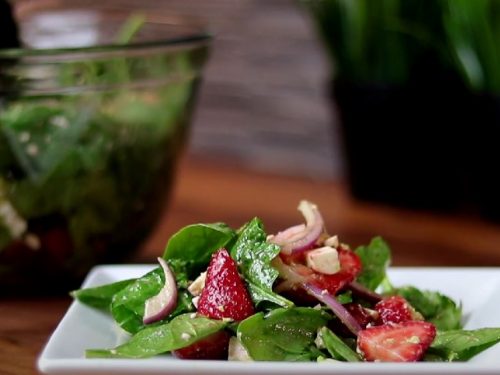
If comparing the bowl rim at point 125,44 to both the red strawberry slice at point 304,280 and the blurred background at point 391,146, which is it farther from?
the red strawberry slice at point 304,280

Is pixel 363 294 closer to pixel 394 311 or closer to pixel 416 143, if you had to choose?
pixel 394 311

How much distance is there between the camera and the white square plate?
2.33ft

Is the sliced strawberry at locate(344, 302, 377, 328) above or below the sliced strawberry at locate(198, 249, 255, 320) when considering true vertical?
below

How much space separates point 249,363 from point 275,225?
88cm

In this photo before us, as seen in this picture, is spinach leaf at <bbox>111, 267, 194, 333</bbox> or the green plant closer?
spinach leaf at <bbox>111, 267, 194, 333</bbox>

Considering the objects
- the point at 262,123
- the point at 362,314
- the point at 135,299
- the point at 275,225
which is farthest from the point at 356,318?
the point at 262,123

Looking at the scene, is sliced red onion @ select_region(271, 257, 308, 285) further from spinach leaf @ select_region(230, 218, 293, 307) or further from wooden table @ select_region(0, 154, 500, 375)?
wooden table @ select_region(0, 154, 500, 375)

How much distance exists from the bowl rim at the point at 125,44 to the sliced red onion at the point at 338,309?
44 cm

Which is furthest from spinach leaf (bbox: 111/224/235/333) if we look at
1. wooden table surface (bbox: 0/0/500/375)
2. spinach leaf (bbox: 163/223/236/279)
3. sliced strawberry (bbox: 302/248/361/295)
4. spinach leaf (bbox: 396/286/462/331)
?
wooden table surface (bbox: 0/0/500/375)

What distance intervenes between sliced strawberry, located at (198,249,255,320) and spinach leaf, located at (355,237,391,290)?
211mm

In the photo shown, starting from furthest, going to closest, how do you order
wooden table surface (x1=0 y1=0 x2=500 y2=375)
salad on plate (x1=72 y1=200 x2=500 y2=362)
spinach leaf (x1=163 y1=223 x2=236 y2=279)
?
wooden table surface (x1=0 y1=0 x2=500 y2=375)
spinach leaf (x1=163 y1=223 x2=236 y2=279)
salad on plate (x1=72 y1=200 x2=500 y2=362)

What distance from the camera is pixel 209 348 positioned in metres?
0.84

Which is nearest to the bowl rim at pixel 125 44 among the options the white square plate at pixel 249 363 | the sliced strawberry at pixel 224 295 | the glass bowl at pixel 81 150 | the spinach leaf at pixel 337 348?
the glass bowl at pixel 81 150

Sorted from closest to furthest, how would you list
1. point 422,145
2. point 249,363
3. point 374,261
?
point 249,363 → point 374,261 → point 422,145
